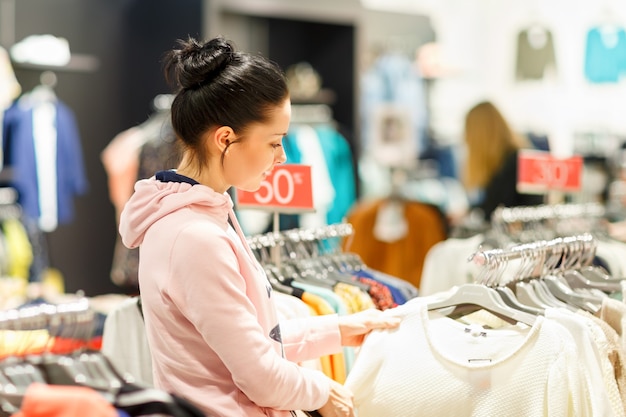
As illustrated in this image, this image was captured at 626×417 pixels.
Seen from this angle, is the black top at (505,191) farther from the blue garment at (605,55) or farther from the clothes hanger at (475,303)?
the clothes hanger at (475,303)

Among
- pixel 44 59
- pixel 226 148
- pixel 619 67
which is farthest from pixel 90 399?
pixel 619 67

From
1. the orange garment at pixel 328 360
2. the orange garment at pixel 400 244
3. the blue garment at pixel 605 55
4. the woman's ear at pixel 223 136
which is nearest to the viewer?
the woman's ear at pixel 223 136

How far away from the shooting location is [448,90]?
6832mm

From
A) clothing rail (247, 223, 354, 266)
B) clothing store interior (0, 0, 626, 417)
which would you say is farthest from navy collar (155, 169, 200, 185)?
clothing rail (247, 223, 354, 266)

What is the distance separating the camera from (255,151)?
65.6 inches

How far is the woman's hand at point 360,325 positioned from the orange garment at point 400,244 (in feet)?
7.16

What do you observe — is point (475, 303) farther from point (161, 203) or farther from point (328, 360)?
point (161, 203)

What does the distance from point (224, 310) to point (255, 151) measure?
0.32 m

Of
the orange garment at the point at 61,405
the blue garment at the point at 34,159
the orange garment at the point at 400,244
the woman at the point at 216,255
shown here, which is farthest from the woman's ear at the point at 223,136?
the blue garment at the point at 34,159

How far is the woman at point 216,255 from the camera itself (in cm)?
154

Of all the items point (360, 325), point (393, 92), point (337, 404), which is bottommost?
point (337, 404)

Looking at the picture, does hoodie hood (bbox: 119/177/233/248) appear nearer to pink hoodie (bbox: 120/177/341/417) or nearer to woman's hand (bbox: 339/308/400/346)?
pink hoodie (bbox: 120/177/341/417)

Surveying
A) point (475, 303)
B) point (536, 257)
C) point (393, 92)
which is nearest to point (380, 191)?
point (393, 92)

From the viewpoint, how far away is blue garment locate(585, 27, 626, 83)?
19.1ft
